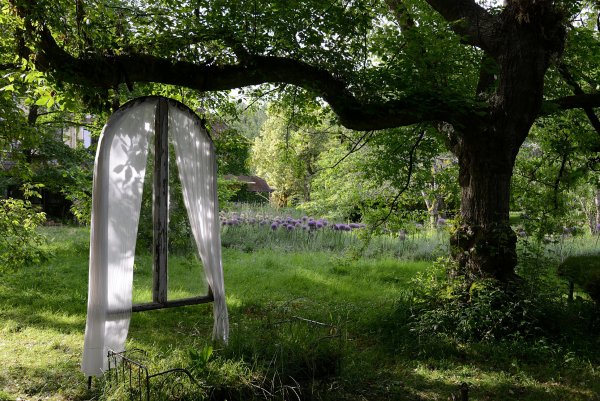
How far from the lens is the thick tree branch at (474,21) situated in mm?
6680

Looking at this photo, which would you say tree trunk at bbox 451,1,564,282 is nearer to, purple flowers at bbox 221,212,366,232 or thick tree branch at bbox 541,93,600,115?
thick tree branch at bbox 541,93,600,115

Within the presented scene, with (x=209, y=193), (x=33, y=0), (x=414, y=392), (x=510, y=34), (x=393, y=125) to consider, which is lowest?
(x=414, y=392)

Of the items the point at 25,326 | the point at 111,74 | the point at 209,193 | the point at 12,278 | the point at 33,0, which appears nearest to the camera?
the point at 33,0

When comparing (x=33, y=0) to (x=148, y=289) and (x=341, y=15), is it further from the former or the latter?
(x=148, y=289)

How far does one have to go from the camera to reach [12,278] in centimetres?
945

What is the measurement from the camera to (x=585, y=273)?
630 centimetres

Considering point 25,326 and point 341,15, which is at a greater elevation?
point 341,15

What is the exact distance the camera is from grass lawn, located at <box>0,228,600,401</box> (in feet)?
14.5

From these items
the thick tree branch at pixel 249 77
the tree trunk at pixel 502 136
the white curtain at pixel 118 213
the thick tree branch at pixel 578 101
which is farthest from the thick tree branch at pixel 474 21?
the white curtain at pixel 118 213

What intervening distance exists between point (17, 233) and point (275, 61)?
4233mm

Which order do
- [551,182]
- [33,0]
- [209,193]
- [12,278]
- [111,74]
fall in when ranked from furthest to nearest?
[12,278] < [551,182] < [209,193] < [111,74] < [33,0]

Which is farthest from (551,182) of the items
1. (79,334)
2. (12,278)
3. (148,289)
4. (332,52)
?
(12,278)

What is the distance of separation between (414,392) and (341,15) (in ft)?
13.9

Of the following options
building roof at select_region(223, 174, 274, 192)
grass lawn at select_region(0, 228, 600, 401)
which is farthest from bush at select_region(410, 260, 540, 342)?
building roof at select_region(223, 174, 274, 192)
